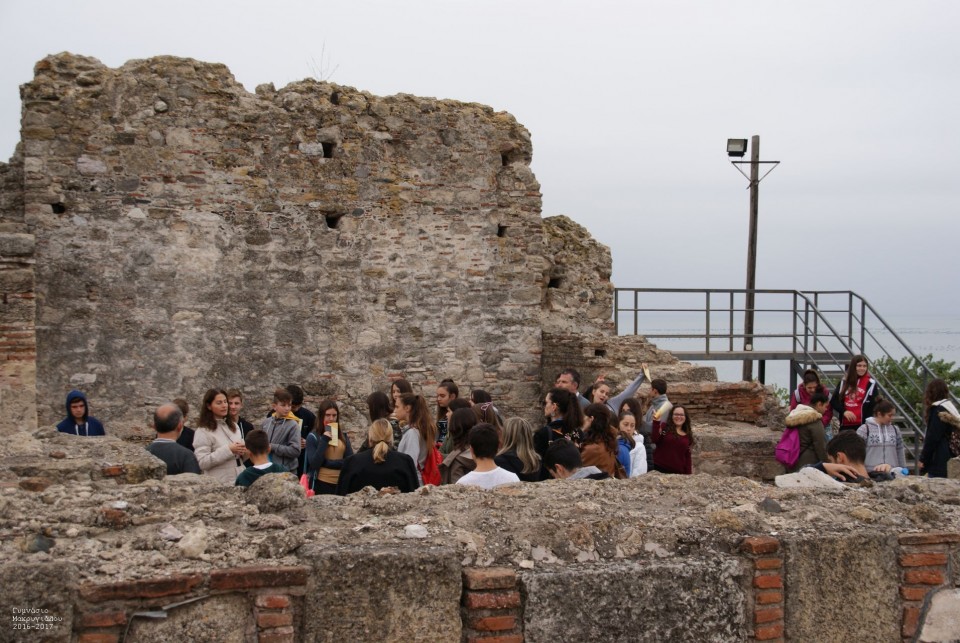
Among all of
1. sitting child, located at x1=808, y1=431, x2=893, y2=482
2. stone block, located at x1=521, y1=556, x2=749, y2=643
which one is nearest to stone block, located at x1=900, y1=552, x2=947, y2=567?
stone block, located at x1=521, y1=556, x2=749, y2=643

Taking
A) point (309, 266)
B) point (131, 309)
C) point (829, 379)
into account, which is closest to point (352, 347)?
point (309, 266)

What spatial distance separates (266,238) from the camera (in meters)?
11.4

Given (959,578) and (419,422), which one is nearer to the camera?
(959,578)

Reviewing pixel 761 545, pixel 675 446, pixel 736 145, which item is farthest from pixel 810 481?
pixel 736 145

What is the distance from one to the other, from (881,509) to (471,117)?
27.3ft

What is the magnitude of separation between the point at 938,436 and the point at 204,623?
253 inches

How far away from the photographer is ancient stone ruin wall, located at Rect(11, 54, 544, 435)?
10.8 metres

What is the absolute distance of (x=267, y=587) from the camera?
3.85 meters

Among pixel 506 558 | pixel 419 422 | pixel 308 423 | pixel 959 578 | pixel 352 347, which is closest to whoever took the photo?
pixel 506 558

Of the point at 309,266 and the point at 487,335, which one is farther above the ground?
the point at 309,266

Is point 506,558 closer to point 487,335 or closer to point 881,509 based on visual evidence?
point 881,509

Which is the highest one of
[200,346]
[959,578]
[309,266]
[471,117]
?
Result: [471,117]

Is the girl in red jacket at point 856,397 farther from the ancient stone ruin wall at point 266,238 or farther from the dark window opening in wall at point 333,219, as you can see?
the dark window opening in wall at point 333,219

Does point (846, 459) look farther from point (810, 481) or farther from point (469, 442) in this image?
point (469, 442)
